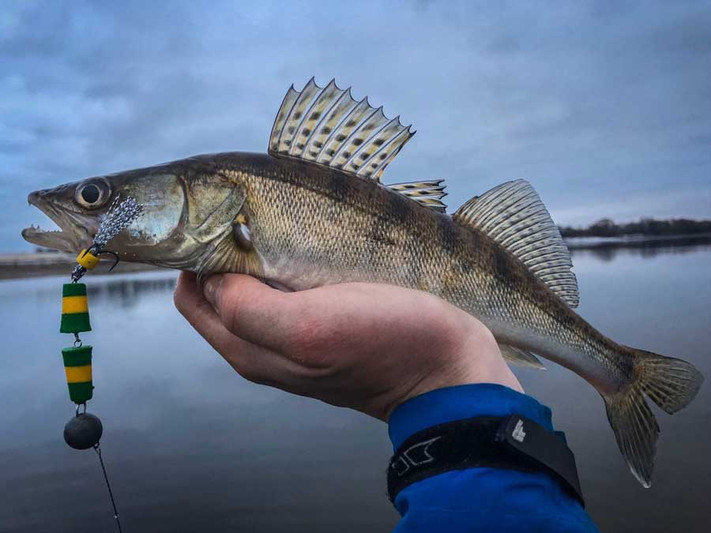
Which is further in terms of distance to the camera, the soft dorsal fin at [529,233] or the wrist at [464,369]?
the soft dorsal fin at [529,233]

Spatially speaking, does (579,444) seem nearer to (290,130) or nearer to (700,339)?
(290,130)

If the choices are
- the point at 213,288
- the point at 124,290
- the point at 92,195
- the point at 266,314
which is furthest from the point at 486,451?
the point at 124,290

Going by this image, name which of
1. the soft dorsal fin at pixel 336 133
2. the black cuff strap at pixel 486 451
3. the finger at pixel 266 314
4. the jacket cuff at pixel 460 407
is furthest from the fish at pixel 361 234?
the black cuff strap at pixel 486 451

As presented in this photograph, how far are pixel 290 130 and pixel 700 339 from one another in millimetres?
15912

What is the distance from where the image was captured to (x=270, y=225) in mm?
2984

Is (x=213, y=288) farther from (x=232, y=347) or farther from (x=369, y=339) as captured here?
(x=369, y=339)

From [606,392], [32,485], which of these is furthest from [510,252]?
[32,485]

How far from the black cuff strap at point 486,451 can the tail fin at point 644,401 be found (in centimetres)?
176

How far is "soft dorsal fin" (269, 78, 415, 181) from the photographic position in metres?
3.26

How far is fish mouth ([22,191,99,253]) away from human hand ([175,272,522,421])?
3.82 feet

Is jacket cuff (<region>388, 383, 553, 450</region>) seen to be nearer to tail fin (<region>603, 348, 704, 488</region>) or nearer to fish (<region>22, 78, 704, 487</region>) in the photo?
fish (<region>22, 78, 704, 487</region>)

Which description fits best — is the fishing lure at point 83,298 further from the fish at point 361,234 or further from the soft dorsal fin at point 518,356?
the soft dorsal fin at point 518,356

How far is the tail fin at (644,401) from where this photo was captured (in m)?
3.32

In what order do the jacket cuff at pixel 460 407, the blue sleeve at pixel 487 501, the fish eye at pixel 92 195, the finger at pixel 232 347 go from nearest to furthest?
the blue sleeve at pixel 487 501, the jacket cuff at pixel 460 407, the finger at pixel 232 347, the fish eye at pixel 92 195
